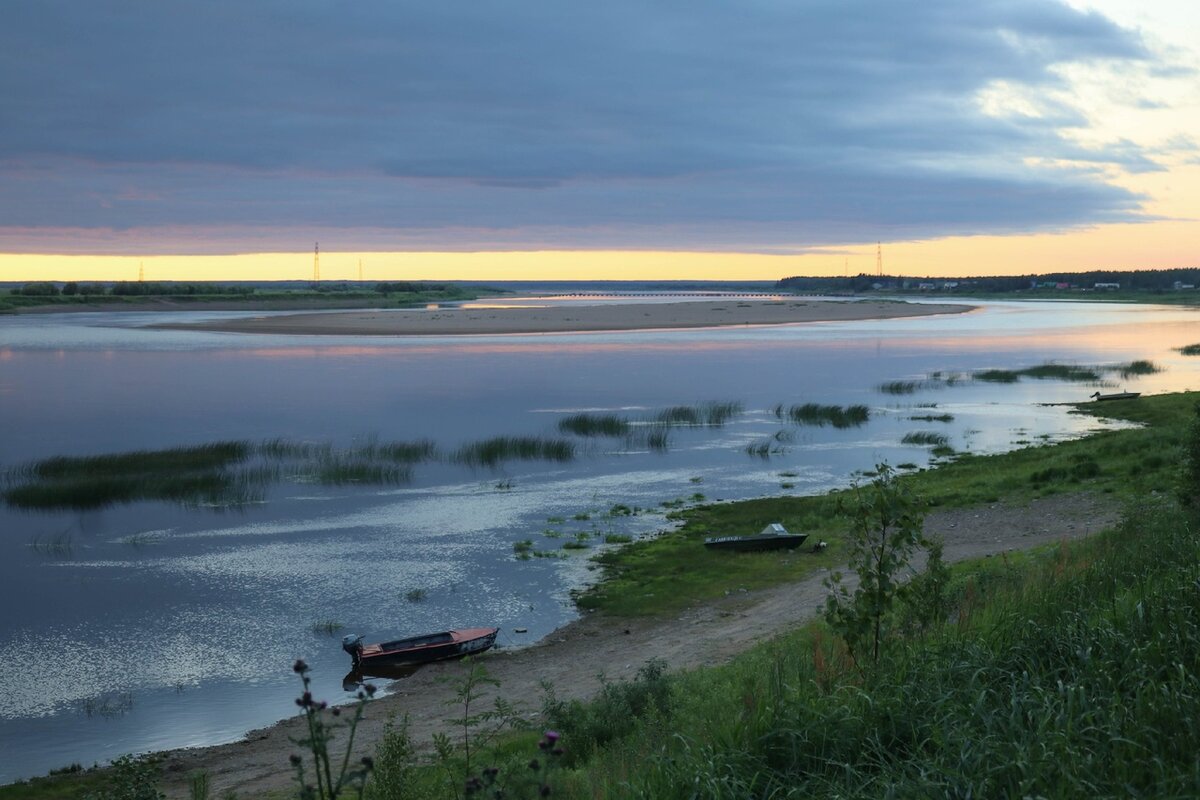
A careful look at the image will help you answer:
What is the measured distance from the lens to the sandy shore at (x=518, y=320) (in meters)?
122

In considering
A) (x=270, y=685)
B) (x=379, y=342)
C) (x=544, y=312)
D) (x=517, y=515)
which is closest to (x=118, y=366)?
(x=379, y=342)

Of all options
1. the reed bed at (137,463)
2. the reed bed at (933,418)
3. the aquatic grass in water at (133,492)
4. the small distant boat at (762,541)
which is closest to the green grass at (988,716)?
the small distant boat at (762,541)

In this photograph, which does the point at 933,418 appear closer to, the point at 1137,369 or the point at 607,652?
the point at 1137,369

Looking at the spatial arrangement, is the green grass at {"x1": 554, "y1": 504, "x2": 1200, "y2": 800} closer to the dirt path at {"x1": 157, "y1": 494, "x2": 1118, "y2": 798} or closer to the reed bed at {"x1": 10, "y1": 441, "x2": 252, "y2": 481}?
the dirt path at {"x1": 157, "y1": 494, "x2": 1118, "y2": 798}

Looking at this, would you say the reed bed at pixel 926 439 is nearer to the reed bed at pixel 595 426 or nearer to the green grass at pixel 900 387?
the reed bed at pixel 595 426

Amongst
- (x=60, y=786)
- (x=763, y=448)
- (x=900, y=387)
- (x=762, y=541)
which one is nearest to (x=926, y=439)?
(x=763, y=448)

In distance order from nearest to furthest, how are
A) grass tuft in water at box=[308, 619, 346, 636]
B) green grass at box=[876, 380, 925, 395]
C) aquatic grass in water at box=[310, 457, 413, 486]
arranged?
grass tuft in water at box=[308, 619, 346, 636] → aquatic grass in water at box=[310, 457, 413, 486] → green grass at box=[876, 380, 925, 395]

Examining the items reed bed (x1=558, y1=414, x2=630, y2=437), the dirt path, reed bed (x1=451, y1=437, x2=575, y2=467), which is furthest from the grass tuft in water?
reed bed (x1=558, y1=414, x2=630, y2=437)

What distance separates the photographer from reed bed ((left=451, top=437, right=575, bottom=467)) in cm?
3922

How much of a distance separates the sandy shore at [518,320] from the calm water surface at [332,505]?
118ft

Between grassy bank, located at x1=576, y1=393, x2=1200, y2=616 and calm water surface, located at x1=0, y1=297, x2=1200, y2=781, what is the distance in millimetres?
1480

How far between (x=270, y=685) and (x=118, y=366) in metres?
67.7

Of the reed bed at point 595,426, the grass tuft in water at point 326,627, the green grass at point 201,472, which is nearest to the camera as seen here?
the grass tuft in water at point 326,627

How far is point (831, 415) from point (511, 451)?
1682cm
